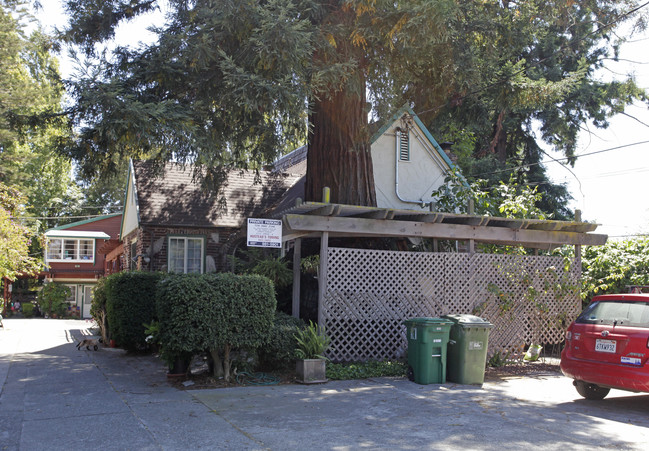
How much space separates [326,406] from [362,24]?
281 inches

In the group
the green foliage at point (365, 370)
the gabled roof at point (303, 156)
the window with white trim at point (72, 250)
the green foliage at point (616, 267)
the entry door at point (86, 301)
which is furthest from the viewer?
the entry door at point (86, 301)

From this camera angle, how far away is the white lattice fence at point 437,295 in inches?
397

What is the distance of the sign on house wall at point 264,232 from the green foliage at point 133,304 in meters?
3.99

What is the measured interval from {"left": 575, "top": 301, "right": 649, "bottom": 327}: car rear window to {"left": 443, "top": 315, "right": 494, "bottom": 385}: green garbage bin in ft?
5.37

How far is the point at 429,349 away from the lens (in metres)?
9.11

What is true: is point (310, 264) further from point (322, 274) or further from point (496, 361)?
point (496, 361)

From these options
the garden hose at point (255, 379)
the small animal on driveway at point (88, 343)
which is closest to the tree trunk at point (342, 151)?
the garden hose at point (255, 379)

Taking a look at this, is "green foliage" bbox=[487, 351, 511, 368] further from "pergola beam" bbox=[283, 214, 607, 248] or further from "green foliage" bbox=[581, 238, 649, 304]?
"green foliage" bbox=[581, 238, 649, 304]

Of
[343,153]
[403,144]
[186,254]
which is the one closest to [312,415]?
[343,153]

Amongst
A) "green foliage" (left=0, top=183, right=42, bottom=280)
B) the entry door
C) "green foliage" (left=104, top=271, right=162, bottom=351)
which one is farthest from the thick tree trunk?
the entry door

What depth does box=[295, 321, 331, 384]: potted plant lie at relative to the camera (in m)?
9.09

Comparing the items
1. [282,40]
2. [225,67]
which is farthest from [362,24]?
[225,67]

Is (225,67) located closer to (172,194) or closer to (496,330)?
(496,330)

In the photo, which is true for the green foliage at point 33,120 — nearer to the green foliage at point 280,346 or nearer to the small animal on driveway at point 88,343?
the small animal on driveway at point 88,343
